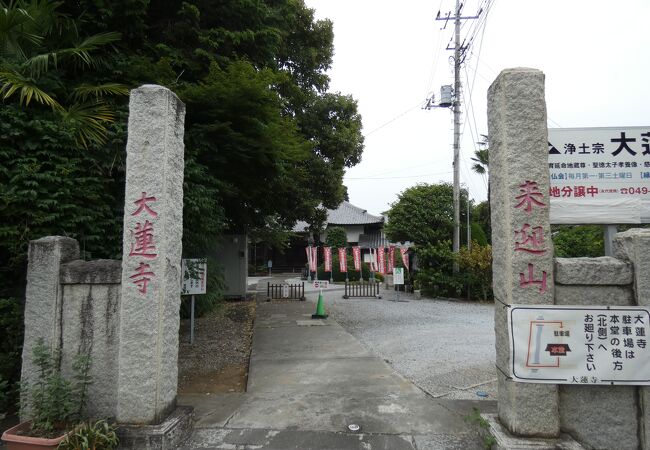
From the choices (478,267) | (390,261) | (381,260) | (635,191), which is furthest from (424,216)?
(635,191)

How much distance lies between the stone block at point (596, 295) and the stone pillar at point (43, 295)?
15.8ft

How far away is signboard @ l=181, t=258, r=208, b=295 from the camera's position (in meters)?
6.51

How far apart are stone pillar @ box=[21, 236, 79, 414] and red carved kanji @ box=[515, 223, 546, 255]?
446cm

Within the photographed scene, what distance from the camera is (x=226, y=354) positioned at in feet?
24.0

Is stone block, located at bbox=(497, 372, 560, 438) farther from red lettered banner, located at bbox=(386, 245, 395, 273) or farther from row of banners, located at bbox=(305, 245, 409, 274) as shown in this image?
red lettered banner, located at bbox=(386, 245, 395, 273)

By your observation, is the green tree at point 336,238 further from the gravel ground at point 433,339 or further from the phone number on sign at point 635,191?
the phone number on sign at point 635,191

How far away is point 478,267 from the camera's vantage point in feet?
48.2

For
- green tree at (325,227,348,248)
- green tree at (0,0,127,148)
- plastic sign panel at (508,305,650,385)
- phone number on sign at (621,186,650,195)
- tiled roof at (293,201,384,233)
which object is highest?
tiled roof at (293,201,384,233)

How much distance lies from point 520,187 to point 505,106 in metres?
0.77

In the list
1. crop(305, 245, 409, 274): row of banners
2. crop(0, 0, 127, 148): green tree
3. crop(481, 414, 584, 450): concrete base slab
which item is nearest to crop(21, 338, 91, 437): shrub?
crop(0, 0, 127, 148): green tree

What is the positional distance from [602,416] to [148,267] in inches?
171

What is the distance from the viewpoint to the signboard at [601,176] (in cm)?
380

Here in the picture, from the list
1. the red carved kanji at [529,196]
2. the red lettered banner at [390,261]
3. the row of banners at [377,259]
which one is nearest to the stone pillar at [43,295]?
the red carved kanji at [529,196]

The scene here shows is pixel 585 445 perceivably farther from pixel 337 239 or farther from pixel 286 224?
pixel 337 239
